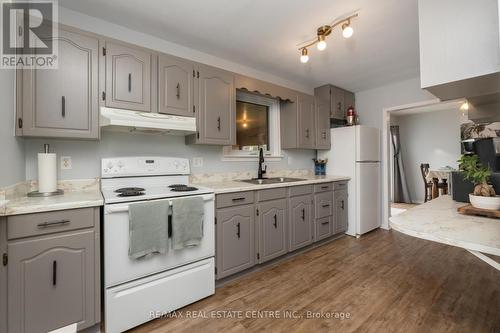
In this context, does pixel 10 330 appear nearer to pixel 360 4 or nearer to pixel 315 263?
→ pixel 315 263

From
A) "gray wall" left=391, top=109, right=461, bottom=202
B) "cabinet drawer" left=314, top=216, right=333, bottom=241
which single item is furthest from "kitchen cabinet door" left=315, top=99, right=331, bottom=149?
"gray wall" left=391, top=109, right=461, bottom=202

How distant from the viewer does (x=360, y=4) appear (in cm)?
179

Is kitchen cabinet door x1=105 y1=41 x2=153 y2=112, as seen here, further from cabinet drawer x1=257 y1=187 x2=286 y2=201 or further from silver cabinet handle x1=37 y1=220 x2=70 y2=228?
cabinet drawer x1=257 y1=187 x2=286 y2=201

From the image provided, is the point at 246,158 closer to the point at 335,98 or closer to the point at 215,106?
the point at 215,106

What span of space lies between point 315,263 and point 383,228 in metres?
1.92

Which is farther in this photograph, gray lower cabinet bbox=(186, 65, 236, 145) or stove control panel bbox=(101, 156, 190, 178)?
gray lower cabinet bbox=(186, 65, 236, 145)

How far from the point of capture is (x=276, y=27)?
6.91 ft

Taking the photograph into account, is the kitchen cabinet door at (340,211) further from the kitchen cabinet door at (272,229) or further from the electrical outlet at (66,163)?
the electrical outlet at (66,163)

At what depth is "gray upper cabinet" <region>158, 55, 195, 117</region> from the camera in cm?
201

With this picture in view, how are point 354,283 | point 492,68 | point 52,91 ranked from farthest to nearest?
1. point 354,283
2. point 52,91
3. point 492,68

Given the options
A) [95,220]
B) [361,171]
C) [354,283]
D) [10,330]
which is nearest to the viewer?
[10,330]

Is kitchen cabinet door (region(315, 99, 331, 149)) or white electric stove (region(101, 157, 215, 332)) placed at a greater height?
kitchen cabinet door (region(315, 99, 331, 149))

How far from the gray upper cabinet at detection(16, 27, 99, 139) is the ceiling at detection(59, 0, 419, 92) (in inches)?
18.6

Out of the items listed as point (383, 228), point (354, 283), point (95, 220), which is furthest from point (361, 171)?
point (95, 220)
